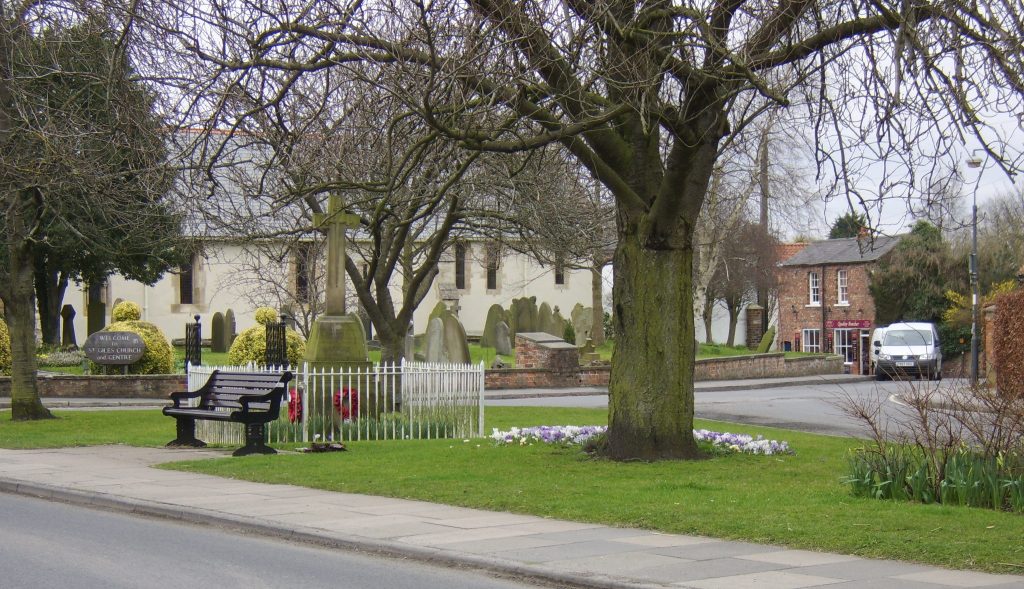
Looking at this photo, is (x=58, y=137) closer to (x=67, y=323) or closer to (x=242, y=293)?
(x=67, y=323)

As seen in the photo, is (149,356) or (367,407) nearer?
(367,407)

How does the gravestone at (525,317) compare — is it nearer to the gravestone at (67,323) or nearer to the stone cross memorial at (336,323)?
the gravestone at (67,323)

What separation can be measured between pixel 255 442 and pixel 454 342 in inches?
722

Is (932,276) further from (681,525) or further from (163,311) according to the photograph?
(681,525)

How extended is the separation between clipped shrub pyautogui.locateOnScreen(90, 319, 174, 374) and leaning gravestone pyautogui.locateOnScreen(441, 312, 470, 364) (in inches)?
317

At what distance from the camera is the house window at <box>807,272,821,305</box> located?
59625 mm

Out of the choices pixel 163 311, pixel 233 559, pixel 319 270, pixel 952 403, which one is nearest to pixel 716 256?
pixel 319 270

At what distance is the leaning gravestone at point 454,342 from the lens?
1302 inches

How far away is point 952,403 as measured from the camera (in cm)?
1041

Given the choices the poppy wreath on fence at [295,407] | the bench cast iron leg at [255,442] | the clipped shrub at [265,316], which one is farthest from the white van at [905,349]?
the bench cast iron leg at [255,442]

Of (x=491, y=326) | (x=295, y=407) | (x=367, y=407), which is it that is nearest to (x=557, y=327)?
(x=491, y=326)

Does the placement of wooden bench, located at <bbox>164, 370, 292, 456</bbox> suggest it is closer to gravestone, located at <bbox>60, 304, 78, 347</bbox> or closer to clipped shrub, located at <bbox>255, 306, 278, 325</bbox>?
clipped shrub, located at <bbox>255, 306, 278, 325</bbox>

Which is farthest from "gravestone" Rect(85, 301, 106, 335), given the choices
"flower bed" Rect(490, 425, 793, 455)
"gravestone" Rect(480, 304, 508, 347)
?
"flower bed" Rect(490, 425, 793, 455)

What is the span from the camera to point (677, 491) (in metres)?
11.0
